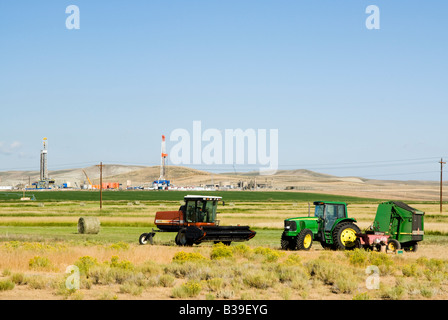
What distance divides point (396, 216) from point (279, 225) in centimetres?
2224

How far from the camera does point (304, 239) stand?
2931cm

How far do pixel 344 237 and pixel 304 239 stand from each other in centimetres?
195

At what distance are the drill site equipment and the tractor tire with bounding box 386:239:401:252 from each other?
6990mm

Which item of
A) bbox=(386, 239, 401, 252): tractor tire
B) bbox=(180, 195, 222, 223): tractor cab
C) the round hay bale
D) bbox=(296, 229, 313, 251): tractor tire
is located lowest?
the round hay bale

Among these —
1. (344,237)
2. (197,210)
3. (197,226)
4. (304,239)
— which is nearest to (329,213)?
(344,237)

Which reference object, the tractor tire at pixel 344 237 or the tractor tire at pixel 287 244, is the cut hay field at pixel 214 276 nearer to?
the tractor tire at pixel 344 237

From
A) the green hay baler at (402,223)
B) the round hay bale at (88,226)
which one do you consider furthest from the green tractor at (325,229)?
the round hay bale at (88,226)

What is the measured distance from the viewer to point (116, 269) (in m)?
20.1

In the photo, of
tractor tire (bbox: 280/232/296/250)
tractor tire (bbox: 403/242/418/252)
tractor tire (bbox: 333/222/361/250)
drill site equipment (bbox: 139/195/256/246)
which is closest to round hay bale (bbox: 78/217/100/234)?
drill site equipment (bbox: 139/195/256/246)

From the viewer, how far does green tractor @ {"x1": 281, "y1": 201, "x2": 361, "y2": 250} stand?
2914 centimetres

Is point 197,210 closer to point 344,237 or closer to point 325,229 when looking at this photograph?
point 325,229

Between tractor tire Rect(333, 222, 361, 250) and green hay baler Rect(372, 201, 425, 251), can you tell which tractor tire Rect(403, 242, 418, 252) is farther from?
tractor tire Rect(333, 222, 361, 250)
